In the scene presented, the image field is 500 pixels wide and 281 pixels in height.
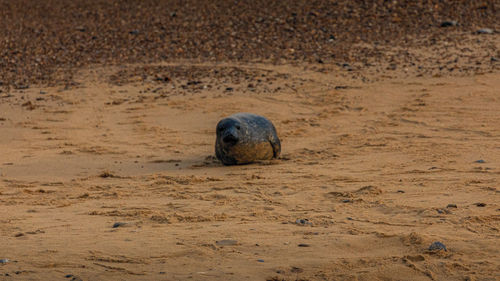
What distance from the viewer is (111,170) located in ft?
22.1

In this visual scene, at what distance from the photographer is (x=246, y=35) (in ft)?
42.5

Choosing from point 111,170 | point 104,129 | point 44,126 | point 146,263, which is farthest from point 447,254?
point 44,126

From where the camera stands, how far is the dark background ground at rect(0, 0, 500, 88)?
37.7ft

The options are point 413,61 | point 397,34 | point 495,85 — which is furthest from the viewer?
point 397,34

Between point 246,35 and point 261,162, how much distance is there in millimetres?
6526

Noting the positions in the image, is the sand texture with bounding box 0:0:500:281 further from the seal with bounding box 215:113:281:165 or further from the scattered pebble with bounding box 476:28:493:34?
the scattered pebble with bounding box 476:28:493:34

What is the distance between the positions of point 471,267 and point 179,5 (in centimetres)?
1238

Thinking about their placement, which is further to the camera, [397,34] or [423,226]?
[397,34]

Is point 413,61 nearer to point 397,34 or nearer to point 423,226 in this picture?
point 397,34

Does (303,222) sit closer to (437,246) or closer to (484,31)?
(437,246)

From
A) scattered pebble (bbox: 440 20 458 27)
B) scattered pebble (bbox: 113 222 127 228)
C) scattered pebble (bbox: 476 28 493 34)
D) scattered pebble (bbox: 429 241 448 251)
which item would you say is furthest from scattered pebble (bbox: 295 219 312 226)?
scattered pebble (bbox: 440 20 458 27)

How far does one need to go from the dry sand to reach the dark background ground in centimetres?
91

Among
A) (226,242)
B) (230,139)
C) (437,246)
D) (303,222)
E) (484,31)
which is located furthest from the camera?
(484,31)

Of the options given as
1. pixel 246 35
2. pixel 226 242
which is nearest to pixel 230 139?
pixel 226 242
